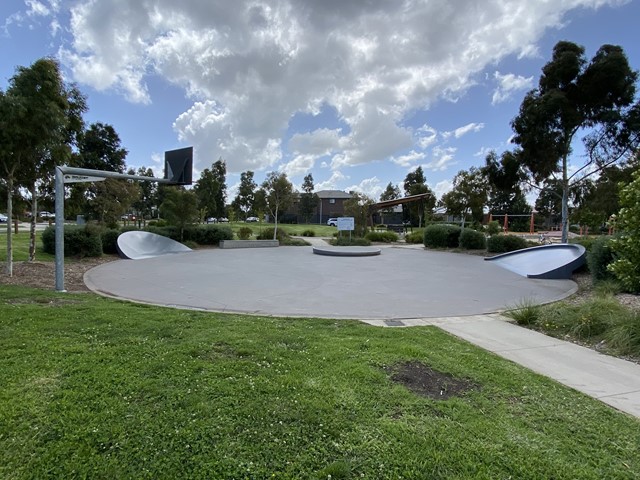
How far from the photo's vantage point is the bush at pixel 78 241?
14342mm

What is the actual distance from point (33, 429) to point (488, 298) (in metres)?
8.07

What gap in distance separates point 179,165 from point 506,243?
15.3m

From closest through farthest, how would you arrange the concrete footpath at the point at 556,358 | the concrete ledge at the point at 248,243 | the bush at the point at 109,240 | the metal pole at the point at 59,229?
the concrete footpath at the point at 556,358 < the metal pole at the point at 59,229 < the bush at the point at 109,240 < the concrete ledge at the point at 248,243

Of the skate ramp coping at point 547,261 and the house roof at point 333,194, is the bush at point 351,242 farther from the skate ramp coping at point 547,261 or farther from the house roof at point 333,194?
the house roof at point 333,194

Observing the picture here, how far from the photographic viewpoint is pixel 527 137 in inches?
717

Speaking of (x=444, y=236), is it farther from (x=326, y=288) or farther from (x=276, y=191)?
(x=326, y=288)

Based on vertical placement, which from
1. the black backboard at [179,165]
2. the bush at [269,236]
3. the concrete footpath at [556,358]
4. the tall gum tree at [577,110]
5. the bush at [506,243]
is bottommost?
the concrete footpath at [556,358]

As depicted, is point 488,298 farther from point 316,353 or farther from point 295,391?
point 295,391

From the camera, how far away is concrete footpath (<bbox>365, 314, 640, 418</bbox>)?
11.5 ft

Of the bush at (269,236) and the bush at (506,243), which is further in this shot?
the bush at (269,236)

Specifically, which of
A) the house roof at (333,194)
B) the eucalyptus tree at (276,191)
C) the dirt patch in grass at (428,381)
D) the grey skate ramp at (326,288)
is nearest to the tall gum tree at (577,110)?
the grey skate ramp at (326,288)

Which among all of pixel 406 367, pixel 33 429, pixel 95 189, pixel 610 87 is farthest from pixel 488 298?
pixel 95 189

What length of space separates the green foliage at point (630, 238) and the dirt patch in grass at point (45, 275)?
1006 cm

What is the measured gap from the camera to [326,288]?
9.15m
